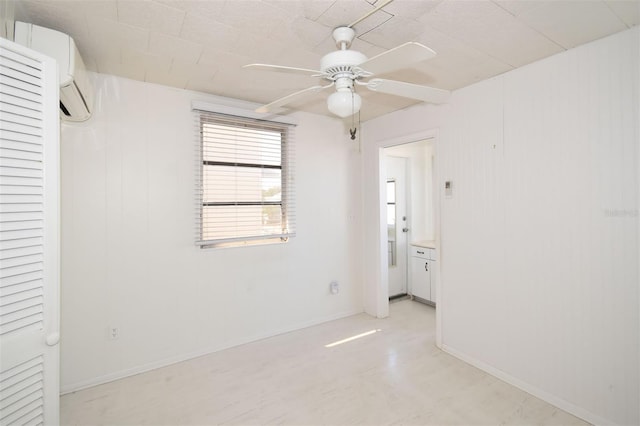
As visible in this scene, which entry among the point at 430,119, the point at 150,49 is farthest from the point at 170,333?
the point at 430,119

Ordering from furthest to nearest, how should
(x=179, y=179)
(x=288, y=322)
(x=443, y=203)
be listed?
(x=288, y=322)
(x=443, y=203)
(x=179, y=179)

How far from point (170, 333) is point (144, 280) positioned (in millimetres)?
532

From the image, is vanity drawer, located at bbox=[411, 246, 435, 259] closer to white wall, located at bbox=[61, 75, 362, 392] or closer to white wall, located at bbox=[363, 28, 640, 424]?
white wall, located at bbox=[363, 28, 640, 424]

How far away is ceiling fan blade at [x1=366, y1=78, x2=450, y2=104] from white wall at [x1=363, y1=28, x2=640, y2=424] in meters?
0.92

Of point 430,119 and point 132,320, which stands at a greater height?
point 430,119

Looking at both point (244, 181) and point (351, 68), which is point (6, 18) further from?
point (244, 181)

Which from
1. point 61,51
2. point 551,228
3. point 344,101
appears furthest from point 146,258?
point 551,228

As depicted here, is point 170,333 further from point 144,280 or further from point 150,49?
point 150,49

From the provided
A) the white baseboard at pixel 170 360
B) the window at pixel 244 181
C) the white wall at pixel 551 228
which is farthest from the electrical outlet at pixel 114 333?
the white wall at pixel 551 228

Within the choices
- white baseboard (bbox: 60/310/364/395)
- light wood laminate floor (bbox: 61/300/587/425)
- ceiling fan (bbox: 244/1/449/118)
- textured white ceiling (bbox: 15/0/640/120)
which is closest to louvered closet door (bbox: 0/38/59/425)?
textured white ceiling (bbox: 15/0/640/120)

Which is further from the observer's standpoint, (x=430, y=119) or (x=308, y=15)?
(x=430, y=119)

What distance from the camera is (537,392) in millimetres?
2320

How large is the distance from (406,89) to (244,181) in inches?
A: 73.6

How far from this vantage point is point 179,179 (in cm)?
281
